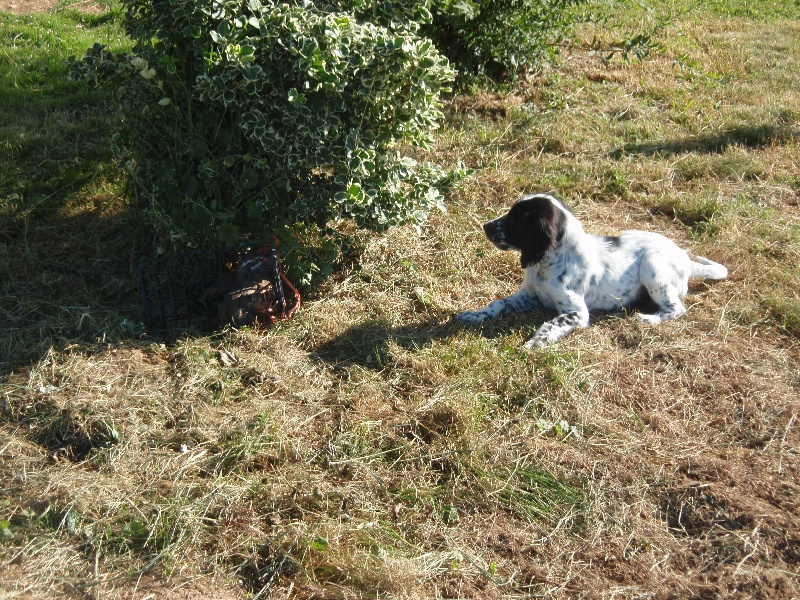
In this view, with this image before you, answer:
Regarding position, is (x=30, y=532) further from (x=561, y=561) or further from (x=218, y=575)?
A: (x=561, y=561)

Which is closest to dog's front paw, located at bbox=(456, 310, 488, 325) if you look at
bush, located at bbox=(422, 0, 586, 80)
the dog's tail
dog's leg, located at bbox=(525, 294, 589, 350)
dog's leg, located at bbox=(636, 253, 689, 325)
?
dog's leg, located at bbox=(525, 294, 589, 350)

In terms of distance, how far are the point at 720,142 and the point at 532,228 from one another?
3.89 m

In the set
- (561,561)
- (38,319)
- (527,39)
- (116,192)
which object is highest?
(527,39)

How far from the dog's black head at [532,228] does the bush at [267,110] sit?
1.90ft

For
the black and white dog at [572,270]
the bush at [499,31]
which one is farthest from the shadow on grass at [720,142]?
the black and white dog at [572,270]

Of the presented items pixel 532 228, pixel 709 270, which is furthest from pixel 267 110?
pixel 709 270

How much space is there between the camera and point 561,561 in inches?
148

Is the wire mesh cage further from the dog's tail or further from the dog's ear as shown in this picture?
the dog's tail

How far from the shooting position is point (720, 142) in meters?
8.18

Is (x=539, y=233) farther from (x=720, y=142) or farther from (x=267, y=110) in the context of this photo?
(x=720, y=142)

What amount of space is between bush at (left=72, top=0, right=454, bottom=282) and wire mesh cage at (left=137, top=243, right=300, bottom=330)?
7.8 inches

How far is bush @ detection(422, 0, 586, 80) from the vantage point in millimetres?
8391

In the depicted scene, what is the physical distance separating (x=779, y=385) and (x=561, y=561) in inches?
79.7

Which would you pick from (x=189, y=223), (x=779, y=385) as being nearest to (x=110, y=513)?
(x=189, y=223)
